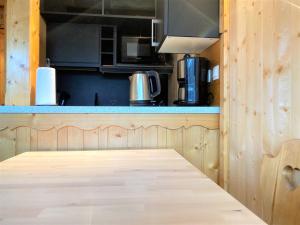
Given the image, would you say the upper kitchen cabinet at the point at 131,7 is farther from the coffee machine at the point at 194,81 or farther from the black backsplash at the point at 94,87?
the coffee machine at the point at 194,81

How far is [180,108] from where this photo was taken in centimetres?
167

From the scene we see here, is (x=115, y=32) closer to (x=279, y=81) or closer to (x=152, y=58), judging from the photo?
(x=152, y=58)

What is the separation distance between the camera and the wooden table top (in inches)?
22.0

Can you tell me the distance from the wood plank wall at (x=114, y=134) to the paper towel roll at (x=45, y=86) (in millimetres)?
114

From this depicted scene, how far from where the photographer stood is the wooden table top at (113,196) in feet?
1.84

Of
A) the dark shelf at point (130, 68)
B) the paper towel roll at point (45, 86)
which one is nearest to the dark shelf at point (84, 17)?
the dark shelf at point (130, 68)

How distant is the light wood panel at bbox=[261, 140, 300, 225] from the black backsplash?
9.21 feet

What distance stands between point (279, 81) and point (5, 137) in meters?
1.38

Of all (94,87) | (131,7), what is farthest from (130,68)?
(131,7)

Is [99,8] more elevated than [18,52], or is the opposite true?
[99,8]

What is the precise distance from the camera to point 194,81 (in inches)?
71.9

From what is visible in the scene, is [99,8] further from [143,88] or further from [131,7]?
[143,88]

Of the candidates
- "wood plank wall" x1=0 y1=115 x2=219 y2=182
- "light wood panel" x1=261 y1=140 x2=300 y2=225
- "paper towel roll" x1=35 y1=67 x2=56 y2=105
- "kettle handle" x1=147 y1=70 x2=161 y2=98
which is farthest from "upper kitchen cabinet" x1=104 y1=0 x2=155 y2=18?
"light wood panel" x1=261 y1=140 x2=300 y2=225

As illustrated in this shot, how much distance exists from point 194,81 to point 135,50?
71.2 inches
